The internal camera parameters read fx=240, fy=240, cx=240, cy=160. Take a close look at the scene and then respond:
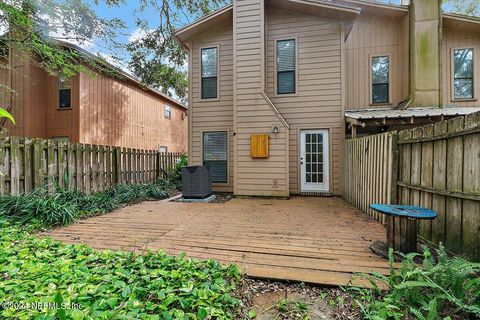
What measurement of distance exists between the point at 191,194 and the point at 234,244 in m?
3.81

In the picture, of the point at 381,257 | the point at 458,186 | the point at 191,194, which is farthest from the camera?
the point at 191,194

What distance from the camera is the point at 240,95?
7.36m

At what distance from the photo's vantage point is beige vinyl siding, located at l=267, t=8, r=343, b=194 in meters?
7.32

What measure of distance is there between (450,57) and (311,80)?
4.62 metres

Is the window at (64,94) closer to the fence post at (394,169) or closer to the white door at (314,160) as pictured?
the white door at (314,160)

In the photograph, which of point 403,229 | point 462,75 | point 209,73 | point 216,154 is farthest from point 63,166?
point 462,75

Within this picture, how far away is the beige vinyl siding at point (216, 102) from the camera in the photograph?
8102 millimetres

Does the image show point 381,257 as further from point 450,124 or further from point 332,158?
point 332,158

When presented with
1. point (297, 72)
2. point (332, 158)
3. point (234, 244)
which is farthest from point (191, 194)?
point (297, 72)

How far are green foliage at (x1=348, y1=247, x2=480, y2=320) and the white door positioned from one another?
17.7 ft

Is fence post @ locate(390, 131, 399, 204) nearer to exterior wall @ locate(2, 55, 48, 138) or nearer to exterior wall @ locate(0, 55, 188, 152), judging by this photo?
exterior wall @ locate(0, 55, 188, 152)

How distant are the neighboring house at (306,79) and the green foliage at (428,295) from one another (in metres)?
4.93

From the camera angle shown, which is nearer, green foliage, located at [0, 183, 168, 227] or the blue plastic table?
the blue plastic table

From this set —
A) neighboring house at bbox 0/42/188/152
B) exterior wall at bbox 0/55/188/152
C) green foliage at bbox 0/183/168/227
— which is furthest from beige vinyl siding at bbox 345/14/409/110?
exterior wall at bbox 0/55/188/152
